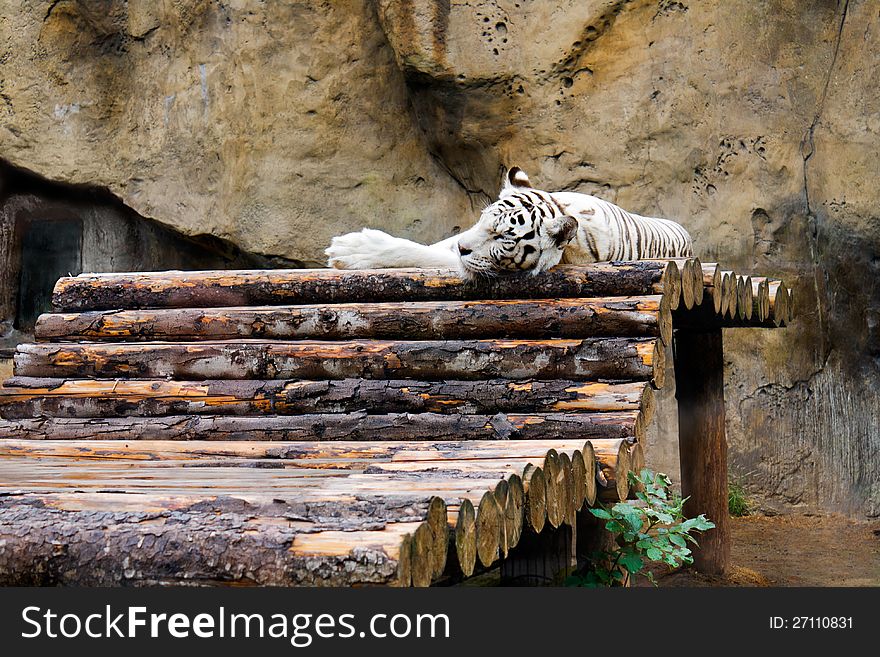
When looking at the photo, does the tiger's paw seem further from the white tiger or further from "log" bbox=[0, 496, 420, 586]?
"log" bbox=[0, 496, 420, 586]

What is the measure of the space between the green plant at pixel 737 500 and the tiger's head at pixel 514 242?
3.42 m

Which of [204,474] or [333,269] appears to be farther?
[333,269]

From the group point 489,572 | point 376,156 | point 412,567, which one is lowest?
point 489,572

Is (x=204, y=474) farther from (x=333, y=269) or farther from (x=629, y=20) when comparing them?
(x=629, y=20)

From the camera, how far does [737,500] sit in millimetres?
7051

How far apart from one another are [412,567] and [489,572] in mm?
1589

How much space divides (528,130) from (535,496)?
4.93 metres

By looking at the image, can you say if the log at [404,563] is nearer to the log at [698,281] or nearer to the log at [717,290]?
the log at [698,281]

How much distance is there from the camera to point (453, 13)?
277 inches

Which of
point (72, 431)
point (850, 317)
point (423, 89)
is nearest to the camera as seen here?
point (72, 431)

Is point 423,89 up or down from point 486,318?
up

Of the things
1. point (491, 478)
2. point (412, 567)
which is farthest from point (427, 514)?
point (491, 478)

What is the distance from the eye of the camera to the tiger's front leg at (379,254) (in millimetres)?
4785

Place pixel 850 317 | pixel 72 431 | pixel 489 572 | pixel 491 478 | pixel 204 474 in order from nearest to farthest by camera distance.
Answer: pixel 491 478 < pixel 204 474 < pixel 489 572 < pixel 72 431 < pixel 850 317
